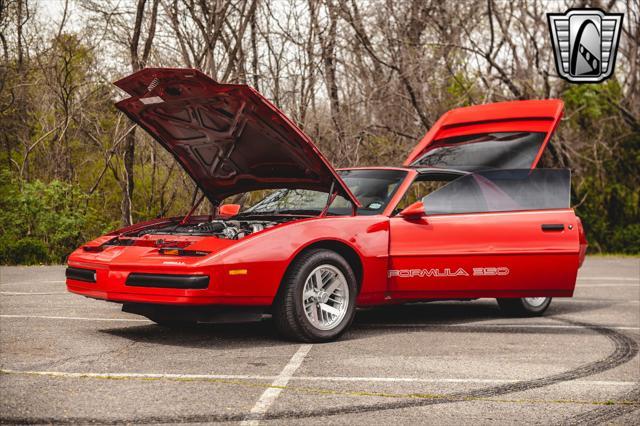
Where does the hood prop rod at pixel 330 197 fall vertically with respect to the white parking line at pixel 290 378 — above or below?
above

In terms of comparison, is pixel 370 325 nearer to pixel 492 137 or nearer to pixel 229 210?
pixel 229 210

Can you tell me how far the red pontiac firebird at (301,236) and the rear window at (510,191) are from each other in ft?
0.04

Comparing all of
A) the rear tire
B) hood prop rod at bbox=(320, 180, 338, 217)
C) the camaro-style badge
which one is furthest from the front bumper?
the camaro-style badge

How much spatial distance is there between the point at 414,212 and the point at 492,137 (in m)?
2.41

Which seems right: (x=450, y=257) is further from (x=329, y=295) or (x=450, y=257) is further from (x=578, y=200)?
(x=578, y=200)

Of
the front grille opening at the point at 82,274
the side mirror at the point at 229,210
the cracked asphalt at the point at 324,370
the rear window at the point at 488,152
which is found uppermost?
the rear window at the point at 488,152

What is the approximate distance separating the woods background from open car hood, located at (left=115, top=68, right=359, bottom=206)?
25.8 ft

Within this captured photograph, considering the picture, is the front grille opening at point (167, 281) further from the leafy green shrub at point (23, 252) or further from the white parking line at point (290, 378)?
the leafy green shrub at point (23, 252)

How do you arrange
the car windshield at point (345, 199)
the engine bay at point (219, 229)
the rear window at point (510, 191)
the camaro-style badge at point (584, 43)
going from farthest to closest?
1. the camaro-style badge at point (584, 43)
2. the rear window at point (510, 191)
3. the car windshield at point (345, 199)
4. the engine bay at point (219, 229)

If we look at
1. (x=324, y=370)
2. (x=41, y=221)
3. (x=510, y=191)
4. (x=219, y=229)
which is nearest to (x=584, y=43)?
(x=510, y=191)

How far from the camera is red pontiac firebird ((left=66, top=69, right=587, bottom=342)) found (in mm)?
5777

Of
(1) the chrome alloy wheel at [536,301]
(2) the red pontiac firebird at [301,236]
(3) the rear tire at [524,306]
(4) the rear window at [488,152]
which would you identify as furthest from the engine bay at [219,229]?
(1) the chrome alloy wheel at [536,301]

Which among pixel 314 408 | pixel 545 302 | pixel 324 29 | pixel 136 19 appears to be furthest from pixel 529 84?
pixel 314 408

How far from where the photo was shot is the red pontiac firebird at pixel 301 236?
5.78 m
